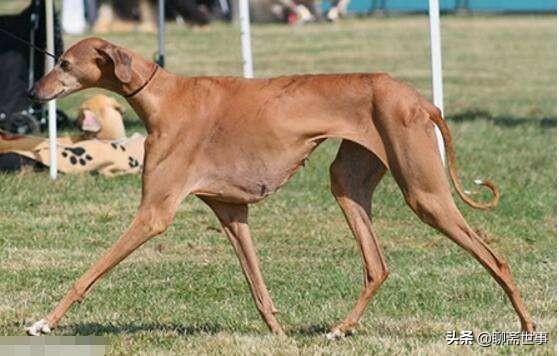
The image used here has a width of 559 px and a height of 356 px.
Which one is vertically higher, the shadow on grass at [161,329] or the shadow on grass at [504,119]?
the shadow on grass at [161,329]

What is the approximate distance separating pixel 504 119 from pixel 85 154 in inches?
264

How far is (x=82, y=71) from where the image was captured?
711 centimetres

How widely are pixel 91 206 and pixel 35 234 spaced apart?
1100mm

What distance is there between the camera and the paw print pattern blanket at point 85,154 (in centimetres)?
1245

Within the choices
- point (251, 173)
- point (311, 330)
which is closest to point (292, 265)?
point (311, 330)

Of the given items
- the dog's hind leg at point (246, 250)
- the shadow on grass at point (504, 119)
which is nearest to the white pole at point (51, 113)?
the dog's hind leg at point (246, 250)

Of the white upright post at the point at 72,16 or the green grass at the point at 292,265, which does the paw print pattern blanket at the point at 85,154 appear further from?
the white upright post at the point at 72,16

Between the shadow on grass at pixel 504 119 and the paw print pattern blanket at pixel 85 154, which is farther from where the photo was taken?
the shadow on grass at pixel 504 119

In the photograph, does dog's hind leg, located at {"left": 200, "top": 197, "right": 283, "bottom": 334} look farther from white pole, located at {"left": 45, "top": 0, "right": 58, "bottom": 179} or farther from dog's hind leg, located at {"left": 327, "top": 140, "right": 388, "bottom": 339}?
white pole, located at {"left": 45, "top": 0, "right": 58, "bottom": 179}

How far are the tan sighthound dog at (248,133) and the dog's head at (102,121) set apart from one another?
590 centimetres

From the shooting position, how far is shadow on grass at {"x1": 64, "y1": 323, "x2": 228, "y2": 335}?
7453 millimetres

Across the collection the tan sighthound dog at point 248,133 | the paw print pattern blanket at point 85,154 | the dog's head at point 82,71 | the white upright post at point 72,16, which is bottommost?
the white upright post at point 72,16

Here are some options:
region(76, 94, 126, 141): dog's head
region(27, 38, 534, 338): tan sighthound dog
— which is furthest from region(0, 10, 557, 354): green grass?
region(76, 94, 126, 141): dog's head

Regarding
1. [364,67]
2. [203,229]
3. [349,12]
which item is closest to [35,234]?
[203,229]
